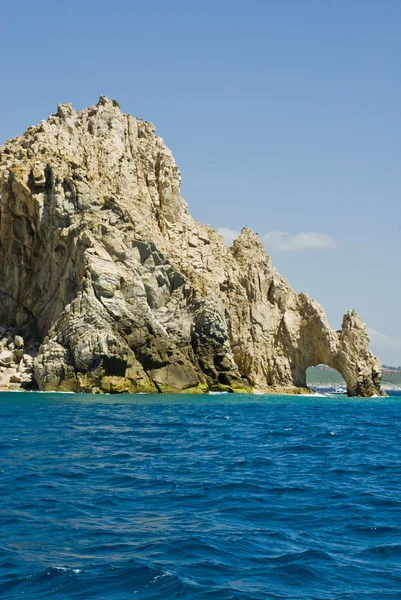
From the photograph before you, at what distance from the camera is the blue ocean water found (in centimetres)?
1331

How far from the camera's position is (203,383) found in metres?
79.6

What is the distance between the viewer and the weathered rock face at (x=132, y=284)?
72.3m

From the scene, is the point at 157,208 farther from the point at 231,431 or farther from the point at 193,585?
the point at 193,585

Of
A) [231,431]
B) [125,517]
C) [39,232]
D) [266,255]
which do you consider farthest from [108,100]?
[125,517]

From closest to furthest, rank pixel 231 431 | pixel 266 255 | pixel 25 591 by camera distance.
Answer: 1. pixel 25 591
2. pixel 231 431
3. pixel 266 255

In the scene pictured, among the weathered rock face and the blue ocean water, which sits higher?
the weathered rock face

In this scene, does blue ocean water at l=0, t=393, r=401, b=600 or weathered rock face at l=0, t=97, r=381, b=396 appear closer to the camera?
blue ocean water at l=0, t=393, r=401, b=600

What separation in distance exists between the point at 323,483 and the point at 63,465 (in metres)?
8.13

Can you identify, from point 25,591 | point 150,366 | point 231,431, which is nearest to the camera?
point 25,591

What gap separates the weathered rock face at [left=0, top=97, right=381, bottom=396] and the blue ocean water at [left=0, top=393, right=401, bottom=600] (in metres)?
36.2

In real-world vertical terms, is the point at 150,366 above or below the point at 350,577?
above

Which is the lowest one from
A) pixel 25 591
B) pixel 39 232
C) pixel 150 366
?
pixel 25 591

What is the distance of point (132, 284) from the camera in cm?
7575

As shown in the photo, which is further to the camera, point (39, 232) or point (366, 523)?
point (39, 232)
